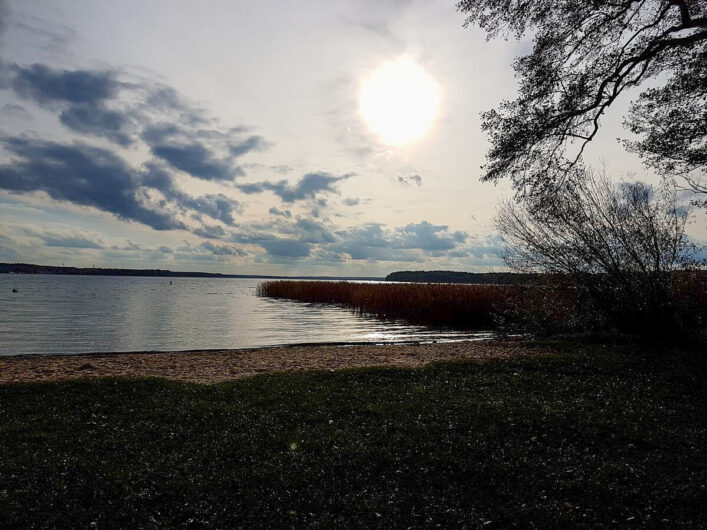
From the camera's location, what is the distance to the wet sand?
49.3 feet

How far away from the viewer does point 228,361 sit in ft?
59.2

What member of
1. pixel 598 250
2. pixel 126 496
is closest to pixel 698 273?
pixel 598 250

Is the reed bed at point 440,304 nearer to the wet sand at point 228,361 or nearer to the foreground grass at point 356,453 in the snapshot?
the wet sand at point 228,361

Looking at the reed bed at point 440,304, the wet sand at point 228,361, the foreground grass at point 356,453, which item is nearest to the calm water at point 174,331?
the reed bed at point 440,304

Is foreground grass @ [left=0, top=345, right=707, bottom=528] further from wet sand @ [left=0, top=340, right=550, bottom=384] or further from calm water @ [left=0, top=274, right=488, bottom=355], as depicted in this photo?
calm water @ [left=0, top=274, right=488, bottom=355]

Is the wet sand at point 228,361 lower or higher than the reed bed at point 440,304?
lower

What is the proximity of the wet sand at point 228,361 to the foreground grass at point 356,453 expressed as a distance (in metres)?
3.04

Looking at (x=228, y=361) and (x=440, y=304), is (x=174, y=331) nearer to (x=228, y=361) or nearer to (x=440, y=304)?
(x=228, y=361)

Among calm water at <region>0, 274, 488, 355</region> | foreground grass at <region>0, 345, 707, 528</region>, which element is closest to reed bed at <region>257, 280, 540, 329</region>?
calm water at <region>0, 274, 488, 355</region>

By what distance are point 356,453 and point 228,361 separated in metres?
11.3

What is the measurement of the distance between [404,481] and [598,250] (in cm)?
1586

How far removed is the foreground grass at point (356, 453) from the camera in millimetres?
6223

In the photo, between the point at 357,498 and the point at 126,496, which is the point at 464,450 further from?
the point at 126,496

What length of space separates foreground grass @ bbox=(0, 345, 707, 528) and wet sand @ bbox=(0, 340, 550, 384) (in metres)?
3.04
